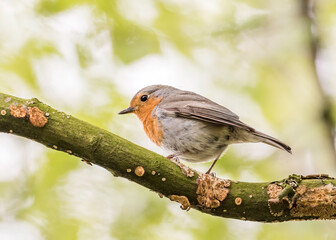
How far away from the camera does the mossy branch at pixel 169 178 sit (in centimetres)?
259

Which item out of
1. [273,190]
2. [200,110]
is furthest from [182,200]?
[200,110]

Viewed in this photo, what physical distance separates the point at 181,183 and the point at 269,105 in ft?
7.36

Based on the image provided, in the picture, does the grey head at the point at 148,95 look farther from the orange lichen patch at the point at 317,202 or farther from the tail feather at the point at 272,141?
the orange lichen patch at the point at 317,202

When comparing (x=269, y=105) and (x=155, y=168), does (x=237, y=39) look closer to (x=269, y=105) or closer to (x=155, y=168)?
(x=269, y=105)

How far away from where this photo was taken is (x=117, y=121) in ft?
14.9

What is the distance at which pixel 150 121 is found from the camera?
14.8 ft

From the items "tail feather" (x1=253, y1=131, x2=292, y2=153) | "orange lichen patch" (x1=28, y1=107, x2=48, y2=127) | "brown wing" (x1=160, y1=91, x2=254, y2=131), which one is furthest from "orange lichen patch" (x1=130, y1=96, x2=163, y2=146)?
"orange lichen patch" (x1=28, y1=107, x2=48, y2=127)

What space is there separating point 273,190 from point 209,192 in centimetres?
43

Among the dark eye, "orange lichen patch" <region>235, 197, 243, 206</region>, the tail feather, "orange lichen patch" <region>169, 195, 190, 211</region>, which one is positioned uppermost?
the dark eye

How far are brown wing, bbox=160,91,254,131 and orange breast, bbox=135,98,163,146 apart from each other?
16 cm

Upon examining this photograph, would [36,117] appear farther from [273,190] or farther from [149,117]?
[149,117]

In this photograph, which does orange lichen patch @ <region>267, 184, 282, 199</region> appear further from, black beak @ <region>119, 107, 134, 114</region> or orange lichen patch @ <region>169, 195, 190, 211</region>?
black beak @ <region>119, 107, 134, 114</region>

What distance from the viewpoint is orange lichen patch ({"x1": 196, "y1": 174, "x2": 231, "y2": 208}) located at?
2.94 m

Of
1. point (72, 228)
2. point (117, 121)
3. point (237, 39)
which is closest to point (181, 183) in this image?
point (72, 228)
